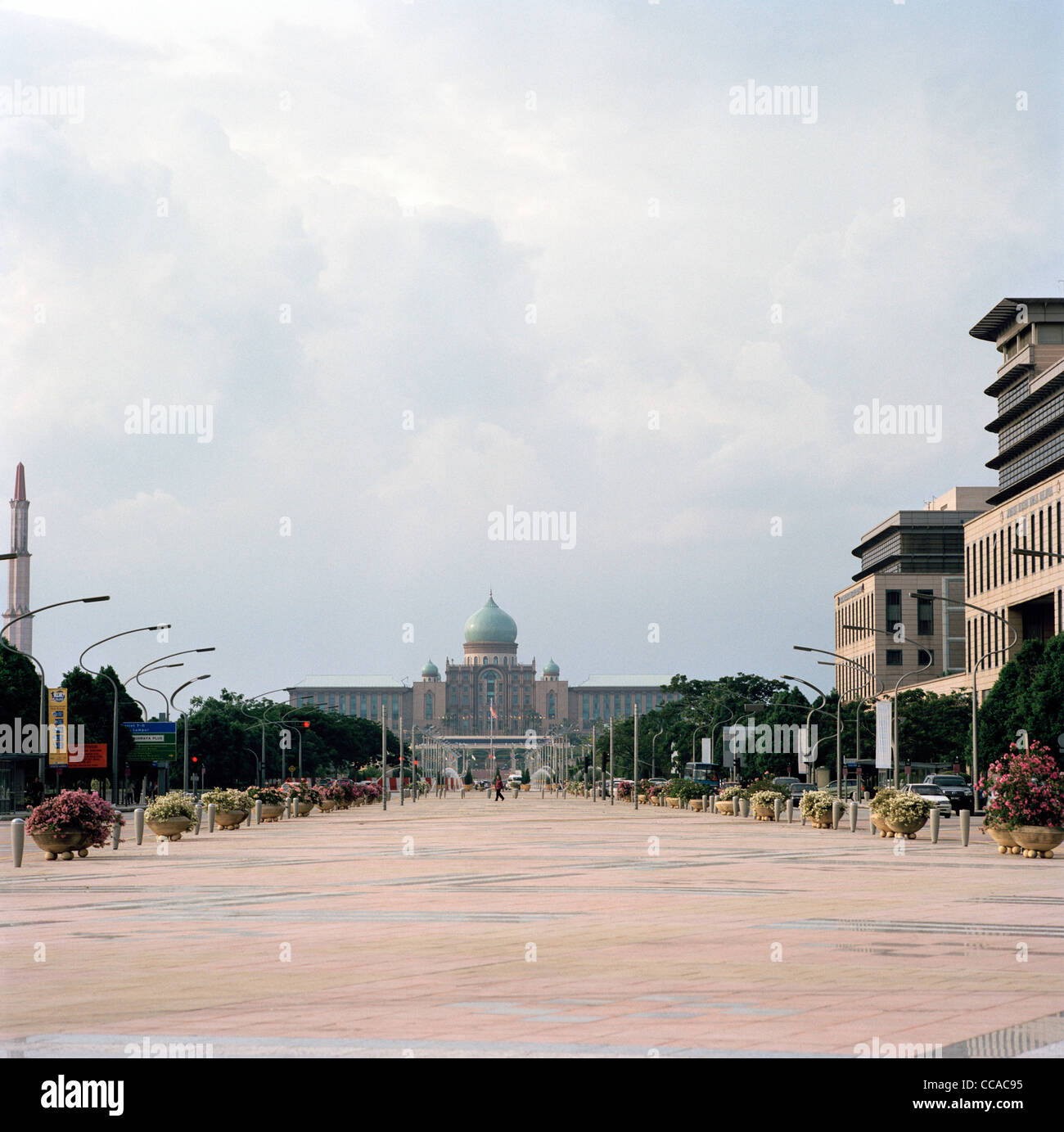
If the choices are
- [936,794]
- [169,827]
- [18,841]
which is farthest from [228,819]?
[936,794]

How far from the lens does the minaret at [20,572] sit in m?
138

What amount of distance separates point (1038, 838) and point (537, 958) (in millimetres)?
21656

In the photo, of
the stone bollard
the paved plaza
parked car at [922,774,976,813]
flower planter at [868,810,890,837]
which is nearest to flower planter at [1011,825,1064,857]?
the paved plaza

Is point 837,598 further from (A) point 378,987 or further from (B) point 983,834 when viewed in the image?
(A) point 378,987

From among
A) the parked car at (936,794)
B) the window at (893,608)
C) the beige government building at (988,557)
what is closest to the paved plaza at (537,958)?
the parked car at (936,794)

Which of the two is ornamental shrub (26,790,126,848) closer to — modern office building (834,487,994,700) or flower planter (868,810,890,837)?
flower planter (868,810,890,837)

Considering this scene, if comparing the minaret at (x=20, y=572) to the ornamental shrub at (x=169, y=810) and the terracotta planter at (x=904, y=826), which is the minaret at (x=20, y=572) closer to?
the ornamental shrub at (x=169, y=810)

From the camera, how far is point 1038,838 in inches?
1307

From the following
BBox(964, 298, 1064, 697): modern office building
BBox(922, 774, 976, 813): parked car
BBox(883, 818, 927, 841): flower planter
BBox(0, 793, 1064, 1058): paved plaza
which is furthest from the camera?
BBox(964, 298, 1064, 697): modern office building

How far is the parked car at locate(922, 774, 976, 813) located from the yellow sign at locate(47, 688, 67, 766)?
34.2m

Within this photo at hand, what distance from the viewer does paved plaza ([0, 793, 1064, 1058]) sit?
33.2ft

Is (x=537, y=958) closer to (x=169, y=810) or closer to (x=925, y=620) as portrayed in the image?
(x=169, y=810)

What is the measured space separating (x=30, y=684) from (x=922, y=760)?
52.8m
